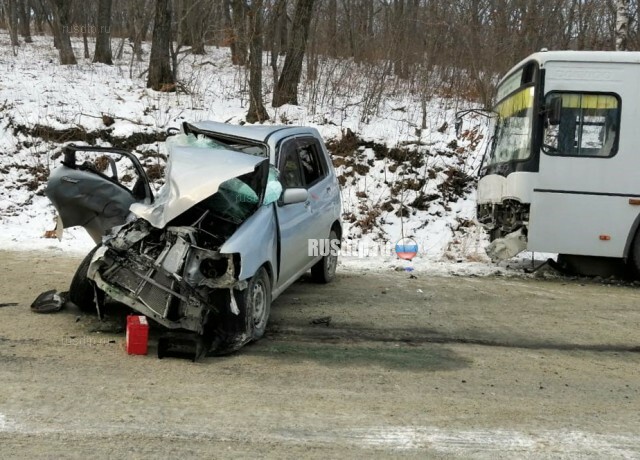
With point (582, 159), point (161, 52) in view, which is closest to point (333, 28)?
point (161, 52)

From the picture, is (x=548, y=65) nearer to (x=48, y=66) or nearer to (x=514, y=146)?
(x=514, y=146)

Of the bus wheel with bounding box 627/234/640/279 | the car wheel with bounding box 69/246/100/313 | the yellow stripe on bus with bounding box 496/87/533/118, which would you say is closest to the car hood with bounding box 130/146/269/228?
the car wheel with bounding box 69/246/100/313

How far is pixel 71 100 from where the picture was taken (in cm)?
1592

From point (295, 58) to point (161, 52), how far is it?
436cm

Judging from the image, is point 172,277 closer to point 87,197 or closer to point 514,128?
point 87,197

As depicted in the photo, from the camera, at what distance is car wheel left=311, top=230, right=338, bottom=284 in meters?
7.81

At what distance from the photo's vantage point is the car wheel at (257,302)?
4.99m

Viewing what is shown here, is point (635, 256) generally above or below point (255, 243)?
below

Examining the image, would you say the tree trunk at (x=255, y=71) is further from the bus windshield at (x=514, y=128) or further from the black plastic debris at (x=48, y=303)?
the black plastic debris at (x=48, y=303)

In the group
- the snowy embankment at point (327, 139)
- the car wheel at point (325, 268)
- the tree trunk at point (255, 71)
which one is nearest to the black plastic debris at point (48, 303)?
the car wheel at point (325, 268)

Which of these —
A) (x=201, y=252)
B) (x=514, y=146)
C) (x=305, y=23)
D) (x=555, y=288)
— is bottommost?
(x=555, y=288)

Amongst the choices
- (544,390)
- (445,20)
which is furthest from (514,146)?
(445,20)

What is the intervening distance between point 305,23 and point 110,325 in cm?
1251

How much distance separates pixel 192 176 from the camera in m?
5.07
